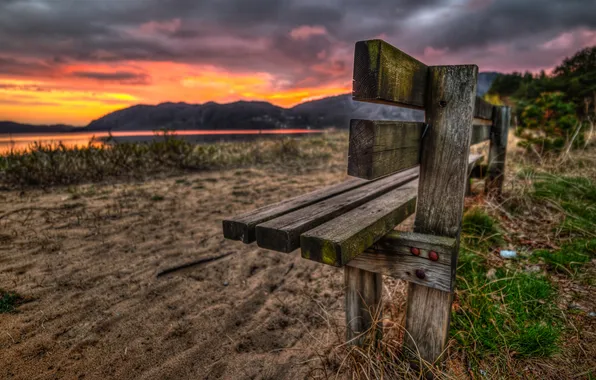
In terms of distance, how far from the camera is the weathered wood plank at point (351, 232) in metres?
1.30

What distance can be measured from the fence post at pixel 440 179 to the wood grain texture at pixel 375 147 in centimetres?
22

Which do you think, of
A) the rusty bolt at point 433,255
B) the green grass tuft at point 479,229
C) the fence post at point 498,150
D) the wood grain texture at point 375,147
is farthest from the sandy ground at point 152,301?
the fence post at point 498,150

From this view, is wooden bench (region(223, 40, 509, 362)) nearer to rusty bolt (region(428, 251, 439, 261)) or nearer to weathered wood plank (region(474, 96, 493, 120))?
rusty bolt (region(428, 251, 439, 261))

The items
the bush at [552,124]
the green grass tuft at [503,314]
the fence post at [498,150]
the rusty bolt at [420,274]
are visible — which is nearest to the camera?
the rusty bolt at [420,274]

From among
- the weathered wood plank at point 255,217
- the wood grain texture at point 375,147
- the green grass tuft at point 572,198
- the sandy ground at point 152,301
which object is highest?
the wood grain texture at point 375,147

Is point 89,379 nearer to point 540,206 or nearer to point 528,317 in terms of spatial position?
point 528,317

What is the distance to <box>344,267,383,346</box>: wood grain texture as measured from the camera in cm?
188

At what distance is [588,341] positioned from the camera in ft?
6.11

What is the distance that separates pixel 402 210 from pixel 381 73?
102 centimetres

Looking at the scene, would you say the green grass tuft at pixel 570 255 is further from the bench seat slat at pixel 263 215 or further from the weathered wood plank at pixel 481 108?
the bench seat slat at pixel 263 215

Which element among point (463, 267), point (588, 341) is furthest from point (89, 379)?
point (588, 341)

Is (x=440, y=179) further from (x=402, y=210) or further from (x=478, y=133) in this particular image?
(x=478, y=133)

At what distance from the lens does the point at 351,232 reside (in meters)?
1.39

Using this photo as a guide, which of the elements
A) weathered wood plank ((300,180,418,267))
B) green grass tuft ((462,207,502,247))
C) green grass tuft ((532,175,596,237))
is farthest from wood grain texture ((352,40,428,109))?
green grass tuft ((532,175,596,237))
